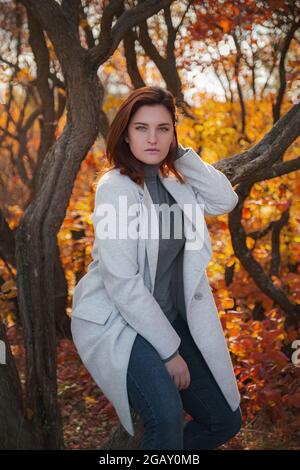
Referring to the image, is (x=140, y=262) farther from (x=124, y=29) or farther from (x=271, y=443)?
(x=271, y=443)

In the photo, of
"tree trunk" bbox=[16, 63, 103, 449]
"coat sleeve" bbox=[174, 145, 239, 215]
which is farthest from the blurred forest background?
"coat sleeve" bbox=[174, 145, 239, 215]

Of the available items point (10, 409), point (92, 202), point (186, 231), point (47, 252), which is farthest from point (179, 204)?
point (92, 202)

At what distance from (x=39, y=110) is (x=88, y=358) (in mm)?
5202

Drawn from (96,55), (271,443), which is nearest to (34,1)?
(96,55)

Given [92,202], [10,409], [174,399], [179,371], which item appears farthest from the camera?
[92,202]

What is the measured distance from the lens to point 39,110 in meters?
7.59

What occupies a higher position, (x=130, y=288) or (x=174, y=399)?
(x=130, y=288)

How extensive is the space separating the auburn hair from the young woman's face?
3 cm

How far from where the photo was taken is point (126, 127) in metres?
2.98

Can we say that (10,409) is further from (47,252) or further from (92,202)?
(92,202)

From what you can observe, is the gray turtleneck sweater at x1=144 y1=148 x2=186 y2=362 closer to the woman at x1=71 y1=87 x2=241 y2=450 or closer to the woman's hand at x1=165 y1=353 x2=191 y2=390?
the woman at x1=71 y1=87 x2=241 y2=450

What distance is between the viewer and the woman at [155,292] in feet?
8.82

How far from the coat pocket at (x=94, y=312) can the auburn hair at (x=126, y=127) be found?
0.54 meters

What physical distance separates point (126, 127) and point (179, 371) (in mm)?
1059
